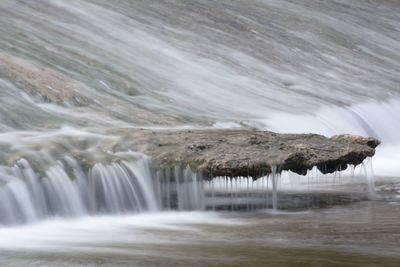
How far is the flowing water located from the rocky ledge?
0.24 meters

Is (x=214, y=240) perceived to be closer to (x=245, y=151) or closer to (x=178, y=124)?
(x=245, y=151)

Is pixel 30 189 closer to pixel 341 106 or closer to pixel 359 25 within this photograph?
pixel 341 106

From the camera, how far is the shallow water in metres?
8.22

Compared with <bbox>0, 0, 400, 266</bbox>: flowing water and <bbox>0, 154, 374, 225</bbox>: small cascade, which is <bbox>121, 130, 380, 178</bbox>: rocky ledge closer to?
<bbox>0, 154, 374, 225</bbox>: small cascade

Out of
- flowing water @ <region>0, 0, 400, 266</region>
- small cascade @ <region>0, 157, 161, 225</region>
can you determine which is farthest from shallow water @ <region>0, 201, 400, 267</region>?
small cascade @ <region>0, 157, 161, 225</region>

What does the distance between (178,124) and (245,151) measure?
2871 mm

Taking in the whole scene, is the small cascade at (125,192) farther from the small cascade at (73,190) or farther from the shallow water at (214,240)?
the shallow water at (214,240)

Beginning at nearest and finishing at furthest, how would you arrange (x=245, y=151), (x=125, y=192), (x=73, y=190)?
(x=73, y=190) → (x=125, y=192) → (x=245, y=151)

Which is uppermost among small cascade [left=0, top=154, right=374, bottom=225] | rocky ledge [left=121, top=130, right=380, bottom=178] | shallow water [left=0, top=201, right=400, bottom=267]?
rocky ledge [left=121, top=130, right=380, bottom=178]

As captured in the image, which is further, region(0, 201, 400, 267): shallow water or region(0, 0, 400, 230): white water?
region(0, 0, 400, 230): white water

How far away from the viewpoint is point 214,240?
9.16 m

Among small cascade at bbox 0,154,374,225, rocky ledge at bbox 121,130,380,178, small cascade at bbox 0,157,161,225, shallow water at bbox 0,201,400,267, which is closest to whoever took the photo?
shallow water at bbox 0,201,400,267

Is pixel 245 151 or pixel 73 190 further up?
pixel 245 151

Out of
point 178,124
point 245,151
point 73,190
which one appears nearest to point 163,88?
point 178,124
